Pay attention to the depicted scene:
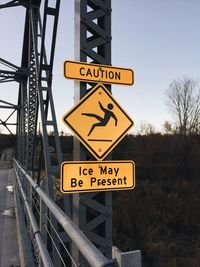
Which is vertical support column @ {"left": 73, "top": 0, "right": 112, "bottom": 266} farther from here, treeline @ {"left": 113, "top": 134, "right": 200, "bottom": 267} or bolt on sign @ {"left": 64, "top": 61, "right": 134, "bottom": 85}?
treeline @ {"left": 113, "top": 134, "right": 200, "bottom": 267}

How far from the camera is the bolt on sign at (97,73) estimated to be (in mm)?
2914

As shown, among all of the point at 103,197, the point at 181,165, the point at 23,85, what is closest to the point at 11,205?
the point at 103,197

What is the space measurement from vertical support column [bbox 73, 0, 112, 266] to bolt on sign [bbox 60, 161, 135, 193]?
224 mm

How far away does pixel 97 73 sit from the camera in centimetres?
311

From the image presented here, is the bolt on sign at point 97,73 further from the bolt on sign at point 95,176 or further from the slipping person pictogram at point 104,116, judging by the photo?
the bolt on sign at point 95,176

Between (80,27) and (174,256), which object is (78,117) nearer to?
(80,27)

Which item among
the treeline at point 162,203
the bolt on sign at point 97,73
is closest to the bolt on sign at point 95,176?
the bolt on sign at point 97,73

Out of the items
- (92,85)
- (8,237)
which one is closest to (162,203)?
(8,237)

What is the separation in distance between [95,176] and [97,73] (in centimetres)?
112

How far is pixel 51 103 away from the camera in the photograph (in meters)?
7.46

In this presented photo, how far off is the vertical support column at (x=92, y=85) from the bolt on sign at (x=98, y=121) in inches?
6.6

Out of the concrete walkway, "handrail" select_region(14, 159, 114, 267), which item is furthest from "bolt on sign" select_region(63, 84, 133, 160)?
the concrete walkway

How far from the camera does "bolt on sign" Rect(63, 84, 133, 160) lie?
2861 mm

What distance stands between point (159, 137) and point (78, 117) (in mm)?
39656
